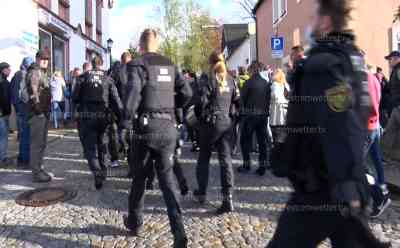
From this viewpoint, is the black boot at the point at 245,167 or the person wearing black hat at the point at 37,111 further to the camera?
the black boot at the point at 245,167

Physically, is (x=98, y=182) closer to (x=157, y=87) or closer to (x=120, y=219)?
(x=120, y=219)

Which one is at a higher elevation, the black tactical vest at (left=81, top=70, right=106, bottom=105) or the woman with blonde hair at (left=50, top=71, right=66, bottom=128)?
the woman with blonde hair at (left=50, top=71, right=66, bottom=128)

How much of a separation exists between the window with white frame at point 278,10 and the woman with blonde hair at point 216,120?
2051 centimetres

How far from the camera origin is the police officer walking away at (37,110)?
23.4 ft

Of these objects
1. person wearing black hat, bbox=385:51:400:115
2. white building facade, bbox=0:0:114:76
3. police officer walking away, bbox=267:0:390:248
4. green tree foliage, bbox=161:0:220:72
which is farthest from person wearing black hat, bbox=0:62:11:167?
green tree foliage, bbox=161:0:220:72

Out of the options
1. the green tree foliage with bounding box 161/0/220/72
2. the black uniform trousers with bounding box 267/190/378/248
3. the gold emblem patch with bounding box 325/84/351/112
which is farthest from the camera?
the green tree foliage with bounding box 161/0/220/72

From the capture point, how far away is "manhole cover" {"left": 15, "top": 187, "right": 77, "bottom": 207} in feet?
19.9

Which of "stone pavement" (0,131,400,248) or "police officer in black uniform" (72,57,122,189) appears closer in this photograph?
"stone pavement" (0,131,400,248)

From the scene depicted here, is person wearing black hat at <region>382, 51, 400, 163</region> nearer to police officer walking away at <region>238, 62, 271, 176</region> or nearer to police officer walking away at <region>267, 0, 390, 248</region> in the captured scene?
police officer walking away at <region>238, 62, 271, 176</region>

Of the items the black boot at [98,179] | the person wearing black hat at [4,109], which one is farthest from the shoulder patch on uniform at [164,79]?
the person wearing black hat at [4,109]

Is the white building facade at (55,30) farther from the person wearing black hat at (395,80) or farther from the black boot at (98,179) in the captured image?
the person wearing black hat at (395,80)

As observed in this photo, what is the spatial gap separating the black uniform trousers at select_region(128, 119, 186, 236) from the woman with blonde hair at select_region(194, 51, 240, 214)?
121 cm

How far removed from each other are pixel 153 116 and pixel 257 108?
3.47 m

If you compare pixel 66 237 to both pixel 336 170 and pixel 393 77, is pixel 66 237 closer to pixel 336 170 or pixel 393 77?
pixel 336 170
